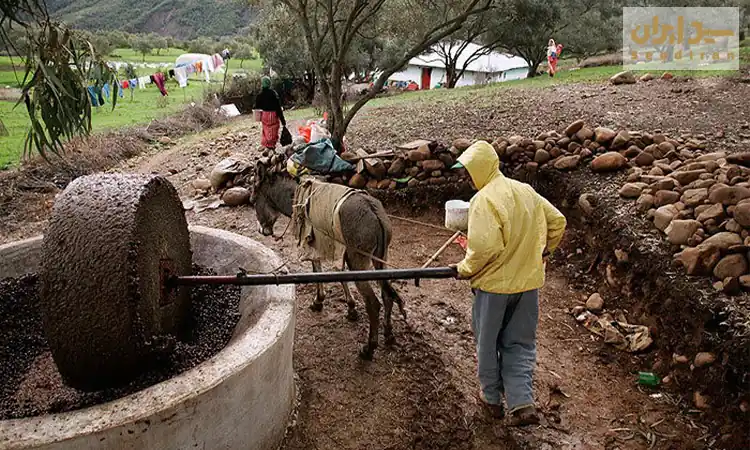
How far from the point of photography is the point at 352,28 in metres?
10.4

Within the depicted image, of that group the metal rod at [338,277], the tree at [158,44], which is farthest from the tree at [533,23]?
the tree at [158,44]

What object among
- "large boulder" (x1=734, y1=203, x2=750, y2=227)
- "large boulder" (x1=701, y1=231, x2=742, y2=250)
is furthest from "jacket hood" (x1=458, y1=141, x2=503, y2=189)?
"large boulder" (x1=734, y1=203, x2=750, y2=227)

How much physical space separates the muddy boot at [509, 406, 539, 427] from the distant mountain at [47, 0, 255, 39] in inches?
2023

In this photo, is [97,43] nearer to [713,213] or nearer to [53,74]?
[53,74]

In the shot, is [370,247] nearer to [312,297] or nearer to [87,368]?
[312,297]

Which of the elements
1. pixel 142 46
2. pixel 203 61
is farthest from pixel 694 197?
pixel 142 46

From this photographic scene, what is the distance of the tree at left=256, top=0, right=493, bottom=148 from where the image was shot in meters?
9.62

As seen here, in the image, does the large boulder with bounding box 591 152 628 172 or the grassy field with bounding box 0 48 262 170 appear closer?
the large boulder with bounding box 591 152 628 172

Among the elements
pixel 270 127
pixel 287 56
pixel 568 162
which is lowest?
pixel 568 162

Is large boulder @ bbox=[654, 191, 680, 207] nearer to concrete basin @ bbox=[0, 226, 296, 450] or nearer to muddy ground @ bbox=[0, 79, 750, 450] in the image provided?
muddy ground @ bbox=[0, 79, 750, 450]

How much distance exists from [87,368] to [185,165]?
917 cm

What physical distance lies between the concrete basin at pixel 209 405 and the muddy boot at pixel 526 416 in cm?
177

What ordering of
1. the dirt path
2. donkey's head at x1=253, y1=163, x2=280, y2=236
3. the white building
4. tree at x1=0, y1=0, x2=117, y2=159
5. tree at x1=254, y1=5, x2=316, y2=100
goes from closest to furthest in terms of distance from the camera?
tree at x1=0, y1=0, x2=117, y2=159
the dirt path
donkey's head at x1=253, y1=163, x2=280, y2=236
tree at x1=254, y1=5, x2=316, y2=100
the white building

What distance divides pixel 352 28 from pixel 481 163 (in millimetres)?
7557
